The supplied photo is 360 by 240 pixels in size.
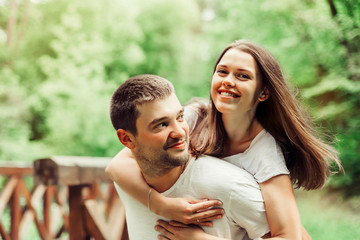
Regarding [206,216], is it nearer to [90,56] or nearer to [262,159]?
[262,159]

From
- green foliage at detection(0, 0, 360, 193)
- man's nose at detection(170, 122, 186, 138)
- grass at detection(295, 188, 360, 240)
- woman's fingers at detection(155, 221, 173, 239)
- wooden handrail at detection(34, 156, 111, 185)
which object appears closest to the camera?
man's nose at detection(170, 122, 186, 138)

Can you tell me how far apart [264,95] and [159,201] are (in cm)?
57

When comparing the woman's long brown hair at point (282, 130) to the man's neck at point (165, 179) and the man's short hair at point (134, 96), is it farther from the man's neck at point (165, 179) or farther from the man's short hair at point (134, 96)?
the man's short hair at point (134, 96)

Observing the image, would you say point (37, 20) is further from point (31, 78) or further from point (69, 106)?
point (69, 106)

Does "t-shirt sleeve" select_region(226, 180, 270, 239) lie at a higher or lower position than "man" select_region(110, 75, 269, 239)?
lower

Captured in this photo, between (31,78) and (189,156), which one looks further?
(31,78)

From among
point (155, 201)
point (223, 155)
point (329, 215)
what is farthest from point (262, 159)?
point (329, 215)

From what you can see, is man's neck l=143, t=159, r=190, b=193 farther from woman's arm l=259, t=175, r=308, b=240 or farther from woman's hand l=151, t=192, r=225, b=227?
woman's arm l=259, t=175, r=308, b=240

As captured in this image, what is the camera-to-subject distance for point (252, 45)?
150cm

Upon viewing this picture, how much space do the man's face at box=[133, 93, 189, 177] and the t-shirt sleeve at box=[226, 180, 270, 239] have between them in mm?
205

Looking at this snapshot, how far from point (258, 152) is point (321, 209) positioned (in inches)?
214

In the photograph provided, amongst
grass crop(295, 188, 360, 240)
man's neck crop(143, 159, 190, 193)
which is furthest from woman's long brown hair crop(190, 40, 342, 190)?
grass crop(295, 188, 360, 240)

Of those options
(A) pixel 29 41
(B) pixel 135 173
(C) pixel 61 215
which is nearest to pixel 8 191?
(C) pixel 61 215

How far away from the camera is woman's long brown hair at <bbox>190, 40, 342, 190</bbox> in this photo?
1.50m
